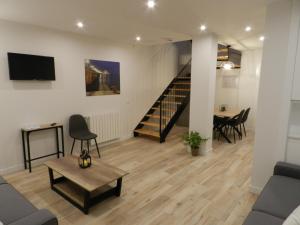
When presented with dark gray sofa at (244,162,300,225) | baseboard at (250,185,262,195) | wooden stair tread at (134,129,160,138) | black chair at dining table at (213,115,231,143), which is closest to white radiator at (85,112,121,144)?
wooden stair tread at (134,129,160,138)

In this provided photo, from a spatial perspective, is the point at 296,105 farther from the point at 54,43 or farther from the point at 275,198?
the point at 54,43

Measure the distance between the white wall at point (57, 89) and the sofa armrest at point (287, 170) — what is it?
368cm

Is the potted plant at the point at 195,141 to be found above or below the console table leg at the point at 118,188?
above

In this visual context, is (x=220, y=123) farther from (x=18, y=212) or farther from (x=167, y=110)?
(x=18, y=212)

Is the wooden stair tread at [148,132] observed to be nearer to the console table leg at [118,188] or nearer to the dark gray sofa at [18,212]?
the console table leg at [118,188]

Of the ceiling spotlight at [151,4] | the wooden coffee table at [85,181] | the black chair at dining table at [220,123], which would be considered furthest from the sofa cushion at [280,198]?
the black chair at dining table at [220,123]

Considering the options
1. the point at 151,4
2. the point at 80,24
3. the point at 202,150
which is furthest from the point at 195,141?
the point at 80,24

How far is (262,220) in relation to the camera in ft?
5.33

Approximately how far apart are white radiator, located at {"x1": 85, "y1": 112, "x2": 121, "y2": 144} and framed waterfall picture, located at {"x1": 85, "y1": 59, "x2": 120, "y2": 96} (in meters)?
0.54

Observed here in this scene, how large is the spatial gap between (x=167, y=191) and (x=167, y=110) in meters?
3.12

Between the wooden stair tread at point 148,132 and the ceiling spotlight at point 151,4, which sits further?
the wooden stair tread at point 148,132

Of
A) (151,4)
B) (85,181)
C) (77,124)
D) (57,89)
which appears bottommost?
(85,181)

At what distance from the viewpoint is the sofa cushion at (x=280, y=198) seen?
176cm

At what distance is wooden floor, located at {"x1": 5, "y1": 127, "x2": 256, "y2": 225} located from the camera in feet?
7.90
